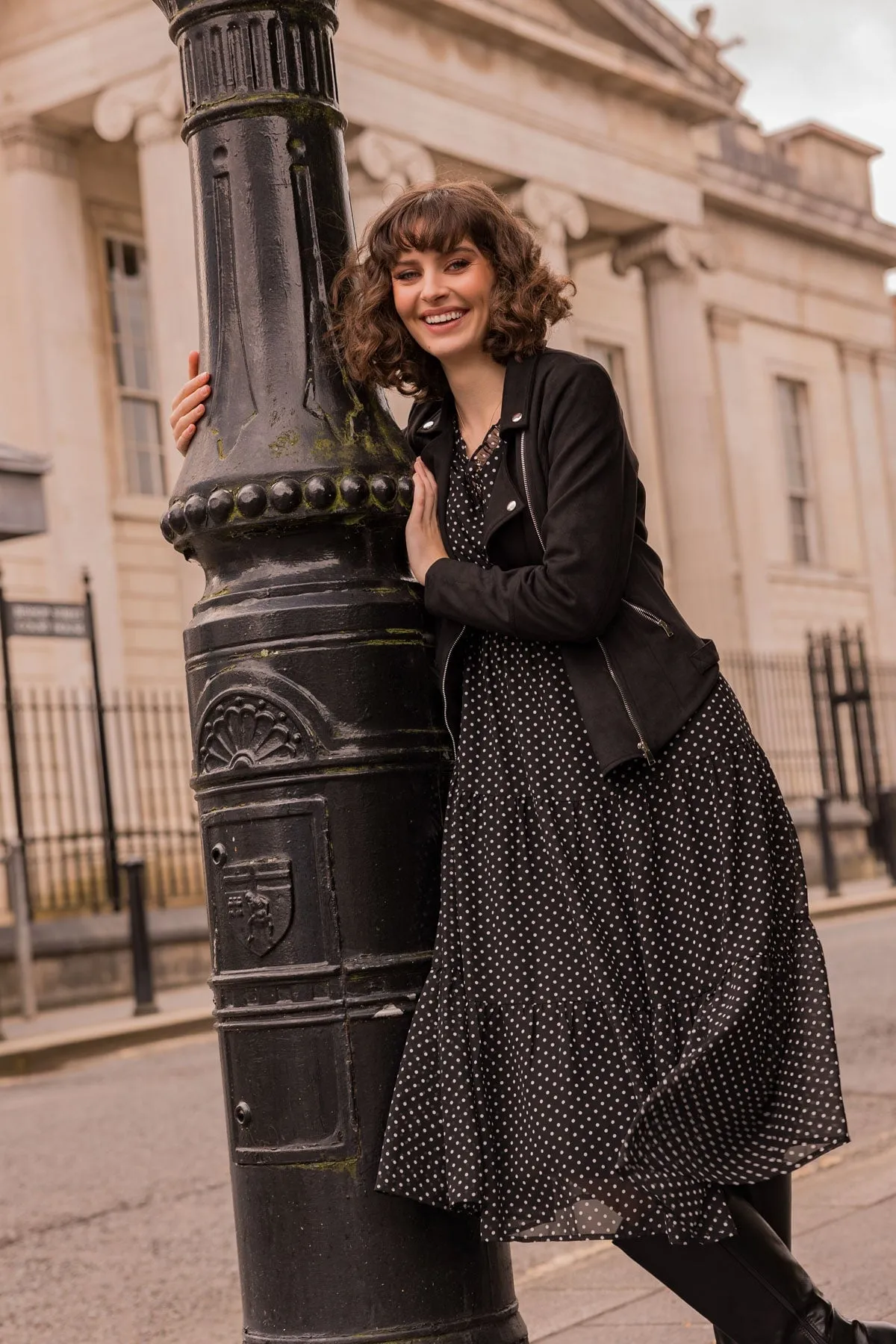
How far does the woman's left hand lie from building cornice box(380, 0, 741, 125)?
64.2 ft

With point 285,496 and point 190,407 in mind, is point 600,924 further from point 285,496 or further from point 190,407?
point 190,407

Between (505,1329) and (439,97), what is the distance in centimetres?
2066

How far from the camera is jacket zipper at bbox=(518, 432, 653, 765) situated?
279cm

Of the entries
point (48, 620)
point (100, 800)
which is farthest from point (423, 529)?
point (100, 800)

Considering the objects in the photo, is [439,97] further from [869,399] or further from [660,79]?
[869,399]

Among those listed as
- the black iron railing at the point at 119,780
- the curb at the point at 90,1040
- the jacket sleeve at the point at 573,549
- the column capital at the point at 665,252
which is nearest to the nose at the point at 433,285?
the jacket sleeve at the point at 573,549

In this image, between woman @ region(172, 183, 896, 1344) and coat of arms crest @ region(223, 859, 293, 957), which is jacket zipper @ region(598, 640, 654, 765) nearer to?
woman @ region(172, 183, 896, 1344)

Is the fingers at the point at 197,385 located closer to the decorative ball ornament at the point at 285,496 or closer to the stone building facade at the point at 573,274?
the decorative ball ornament at the point at 285,496

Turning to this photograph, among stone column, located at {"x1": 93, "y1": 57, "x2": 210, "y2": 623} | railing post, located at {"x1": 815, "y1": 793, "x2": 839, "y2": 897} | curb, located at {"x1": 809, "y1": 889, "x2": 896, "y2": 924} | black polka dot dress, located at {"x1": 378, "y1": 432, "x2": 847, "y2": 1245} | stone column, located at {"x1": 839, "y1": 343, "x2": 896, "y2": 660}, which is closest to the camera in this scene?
black polka dot dress, located at {"x1": 378, "y1": 432, "x2": 847, "y2": 1245}

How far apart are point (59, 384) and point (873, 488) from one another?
54.3 feet

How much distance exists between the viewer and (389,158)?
20906 mm

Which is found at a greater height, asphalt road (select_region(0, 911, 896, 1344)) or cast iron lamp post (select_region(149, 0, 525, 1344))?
cast iron lamp post (select_region(149, 0, 525, 1344))

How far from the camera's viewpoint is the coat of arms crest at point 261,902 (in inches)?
113

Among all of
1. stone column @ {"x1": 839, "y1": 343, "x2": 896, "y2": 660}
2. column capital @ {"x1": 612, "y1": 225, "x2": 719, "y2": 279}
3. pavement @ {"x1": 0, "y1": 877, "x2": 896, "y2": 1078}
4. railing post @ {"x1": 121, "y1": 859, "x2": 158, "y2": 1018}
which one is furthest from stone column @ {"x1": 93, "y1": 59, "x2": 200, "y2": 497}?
stone column @ {"x1": 839, "y1": 343, "x2": 896, "y2": 660}
